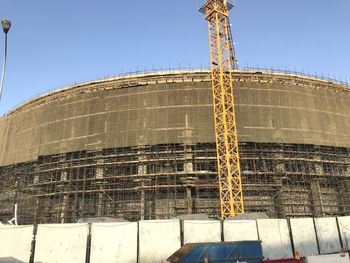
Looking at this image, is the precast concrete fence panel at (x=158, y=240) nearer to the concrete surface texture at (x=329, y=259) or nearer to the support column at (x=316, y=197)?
the concrete surface texture at (x=329, y=259)

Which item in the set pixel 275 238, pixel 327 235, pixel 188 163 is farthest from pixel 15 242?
pixel 188 163

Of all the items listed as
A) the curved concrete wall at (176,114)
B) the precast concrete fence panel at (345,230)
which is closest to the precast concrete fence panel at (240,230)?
A: the precast concrete fence panel at (345,230)

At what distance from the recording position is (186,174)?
32219 mm

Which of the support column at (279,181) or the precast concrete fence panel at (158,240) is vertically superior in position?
the support column at (279,181)

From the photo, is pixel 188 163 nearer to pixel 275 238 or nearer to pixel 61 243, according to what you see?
pixel 275 238

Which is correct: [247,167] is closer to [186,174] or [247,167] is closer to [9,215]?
[186,174]

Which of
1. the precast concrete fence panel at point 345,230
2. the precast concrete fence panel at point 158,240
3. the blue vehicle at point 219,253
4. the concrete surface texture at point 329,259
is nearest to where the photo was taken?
the concrete surface texture at point 329,259

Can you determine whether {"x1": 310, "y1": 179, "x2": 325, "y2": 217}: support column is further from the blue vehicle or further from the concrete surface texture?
the concrete surface texture

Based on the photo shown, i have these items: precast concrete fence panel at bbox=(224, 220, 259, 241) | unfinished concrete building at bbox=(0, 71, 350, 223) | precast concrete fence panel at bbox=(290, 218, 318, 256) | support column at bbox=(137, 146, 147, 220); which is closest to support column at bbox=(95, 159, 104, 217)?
unfinished concrete building at bbox=(0, 71, 350, 223)

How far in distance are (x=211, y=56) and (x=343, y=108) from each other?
629 inches

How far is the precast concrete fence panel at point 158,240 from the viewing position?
15.8 m

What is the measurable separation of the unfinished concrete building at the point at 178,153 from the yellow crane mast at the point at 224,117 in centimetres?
127

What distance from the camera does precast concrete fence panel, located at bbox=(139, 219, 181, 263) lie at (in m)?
15.8

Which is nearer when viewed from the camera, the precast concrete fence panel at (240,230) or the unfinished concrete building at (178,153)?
the precast concrete fence panel at (240,230)
